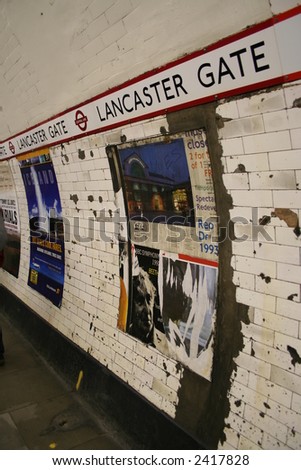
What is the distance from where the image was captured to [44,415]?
137 inches

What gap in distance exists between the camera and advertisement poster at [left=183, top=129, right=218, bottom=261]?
2.22 m

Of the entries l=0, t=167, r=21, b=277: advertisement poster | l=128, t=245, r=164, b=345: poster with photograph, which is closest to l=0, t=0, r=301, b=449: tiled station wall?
l=128, t=245, r=164, b=345: poster with photograph

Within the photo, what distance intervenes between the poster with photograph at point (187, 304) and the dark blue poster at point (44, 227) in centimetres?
200

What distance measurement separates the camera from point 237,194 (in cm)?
203

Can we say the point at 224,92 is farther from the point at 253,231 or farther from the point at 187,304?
the point at 187,304

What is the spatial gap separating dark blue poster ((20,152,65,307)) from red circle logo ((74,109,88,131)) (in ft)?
3.27

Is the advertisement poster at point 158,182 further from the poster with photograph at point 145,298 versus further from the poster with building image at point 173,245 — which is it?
the poster with photograph at point 145,298

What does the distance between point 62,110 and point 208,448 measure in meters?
3.28

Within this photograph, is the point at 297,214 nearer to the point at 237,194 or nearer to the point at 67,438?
the point at 237,194

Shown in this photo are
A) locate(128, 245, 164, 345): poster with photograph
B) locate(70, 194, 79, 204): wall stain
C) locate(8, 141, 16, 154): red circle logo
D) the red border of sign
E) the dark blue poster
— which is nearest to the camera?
the red border of sign

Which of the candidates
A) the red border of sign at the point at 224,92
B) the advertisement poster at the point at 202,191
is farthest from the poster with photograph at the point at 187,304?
the red border of sign at the point at 224,92

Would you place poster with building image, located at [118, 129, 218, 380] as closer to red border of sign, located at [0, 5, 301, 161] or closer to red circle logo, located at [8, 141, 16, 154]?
red border of sign, located at [0, 5, 301, 161]

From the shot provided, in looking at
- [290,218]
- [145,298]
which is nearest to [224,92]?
[290,218]

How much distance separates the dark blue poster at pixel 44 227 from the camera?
14.0 ft
